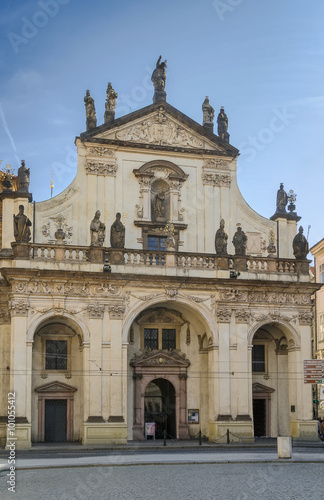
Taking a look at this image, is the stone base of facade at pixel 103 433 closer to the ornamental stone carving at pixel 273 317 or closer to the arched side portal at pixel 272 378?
the arched side portal at pixel 272 378

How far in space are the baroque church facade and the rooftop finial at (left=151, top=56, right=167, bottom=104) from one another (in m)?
0.09

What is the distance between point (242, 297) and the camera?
35.5 metres

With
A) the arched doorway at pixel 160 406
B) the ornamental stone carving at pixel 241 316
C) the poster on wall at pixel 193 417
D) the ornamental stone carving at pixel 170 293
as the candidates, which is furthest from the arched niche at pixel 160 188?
the poster on wall at pixel 193 417

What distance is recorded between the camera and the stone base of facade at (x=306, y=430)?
3519 cm

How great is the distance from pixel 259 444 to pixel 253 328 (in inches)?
216

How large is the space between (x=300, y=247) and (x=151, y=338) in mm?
8633

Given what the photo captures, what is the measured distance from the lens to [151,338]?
119ft

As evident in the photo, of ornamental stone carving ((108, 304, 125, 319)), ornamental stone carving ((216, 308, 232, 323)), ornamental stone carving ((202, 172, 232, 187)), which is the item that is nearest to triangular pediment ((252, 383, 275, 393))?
ornamental stone carving ((216, 308, 232, 323))

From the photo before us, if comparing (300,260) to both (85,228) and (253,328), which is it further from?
(85,228)

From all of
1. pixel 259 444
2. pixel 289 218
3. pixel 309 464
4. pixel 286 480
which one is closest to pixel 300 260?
pixel 289 218

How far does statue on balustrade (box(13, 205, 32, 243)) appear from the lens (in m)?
33.0

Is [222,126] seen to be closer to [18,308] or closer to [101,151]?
[101,151]

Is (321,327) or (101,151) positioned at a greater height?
(101,151)

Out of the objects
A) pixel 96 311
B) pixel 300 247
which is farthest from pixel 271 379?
pixel 96 311
